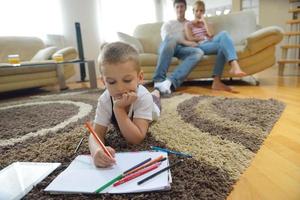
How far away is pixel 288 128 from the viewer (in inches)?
41.4

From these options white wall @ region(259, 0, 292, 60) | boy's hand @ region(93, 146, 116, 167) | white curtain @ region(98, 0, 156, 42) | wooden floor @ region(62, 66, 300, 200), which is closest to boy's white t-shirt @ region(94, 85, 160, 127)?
boy's hand @ region(93, 146, 116, 167)

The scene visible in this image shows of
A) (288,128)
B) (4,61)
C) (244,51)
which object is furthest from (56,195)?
(4,61)

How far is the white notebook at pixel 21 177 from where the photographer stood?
23.4 inches

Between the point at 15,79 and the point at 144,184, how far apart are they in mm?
2202

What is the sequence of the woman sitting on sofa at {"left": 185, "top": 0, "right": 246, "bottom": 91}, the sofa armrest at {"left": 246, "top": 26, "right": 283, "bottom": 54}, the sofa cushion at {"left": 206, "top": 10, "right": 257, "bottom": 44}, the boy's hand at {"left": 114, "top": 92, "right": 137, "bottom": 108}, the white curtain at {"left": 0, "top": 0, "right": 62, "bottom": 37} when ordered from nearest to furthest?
the boy's hand at {"left": 114, "top": 92, "right": 137, "bottom": 108} → the woman sitting on sofa at {"left": 185, "top": 0, "right": 246, "bottom": 91} → the sofa armrest at {"left": 246, "top": 26, "right": 283, "bottom": 54} → the sofa cushion at {"left": 206, "top": 10, "right": 257, "bottom": 44} → the white curtain at {"left": 0, "top": 0, "right": 62, "bottom": 37}

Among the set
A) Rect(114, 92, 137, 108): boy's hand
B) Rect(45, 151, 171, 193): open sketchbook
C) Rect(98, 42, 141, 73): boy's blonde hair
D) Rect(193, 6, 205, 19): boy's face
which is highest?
Rect(193, 6, 205, 19): boy's face

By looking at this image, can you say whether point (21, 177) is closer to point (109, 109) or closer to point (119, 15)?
point (109, 109)

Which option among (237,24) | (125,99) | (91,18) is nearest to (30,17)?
(91,18)

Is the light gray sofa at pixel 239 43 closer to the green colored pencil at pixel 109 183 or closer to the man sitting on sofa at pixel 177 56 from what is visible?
the man sitting on sofa at pixel 177 56

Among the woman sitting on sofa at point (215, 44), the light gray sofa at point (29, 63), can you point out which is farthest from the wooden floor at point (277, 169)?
the light gray sofa at point (29, 63)

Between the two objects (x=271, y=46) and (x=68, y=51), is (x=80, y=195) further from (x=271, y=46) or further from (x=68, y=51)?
(x=68, y=51)

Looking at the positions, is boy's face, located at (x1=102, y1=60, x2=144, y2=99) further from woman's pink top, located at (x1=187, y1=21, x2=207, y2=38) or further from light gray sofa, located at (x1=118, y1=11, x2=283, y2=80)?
woman's pink top, located at (x1=187, y1=21, x2=207, y2=38)

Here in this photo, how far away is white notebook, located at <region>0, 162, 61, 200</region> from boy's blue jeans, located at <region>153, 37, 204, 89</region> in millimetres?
1479

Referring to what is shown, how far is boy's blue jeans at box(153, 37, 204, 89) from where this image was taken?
210 centimetres
